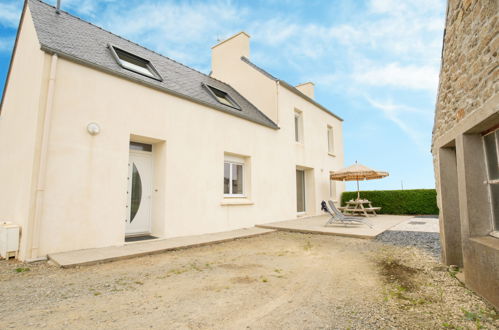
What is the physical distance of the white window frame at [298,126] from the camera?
484 inches

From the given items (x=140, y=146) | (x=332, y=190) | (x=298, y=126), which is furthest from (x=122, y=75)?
(x=332, y=190)

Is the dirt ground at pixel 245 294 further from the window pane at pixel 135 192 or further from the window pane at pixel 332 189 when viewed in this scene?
the window pane at pixel 332 189

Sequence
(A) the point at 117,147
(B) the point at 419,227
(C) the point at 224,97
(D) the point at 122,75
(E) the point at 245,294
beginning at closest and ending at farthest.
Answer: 1. (E) the point at 245,294
2. (A) the point at 117,147
3. (D) the point at 122,75
4. (B) the point at 419,227
5. (C) the point at 224,97

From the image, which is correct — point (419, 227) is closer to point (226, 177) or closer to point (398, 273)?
point (398, 273)

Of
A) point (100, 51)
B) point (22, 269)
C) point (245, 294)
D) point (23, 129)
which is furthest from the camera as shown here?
point (100, 51)

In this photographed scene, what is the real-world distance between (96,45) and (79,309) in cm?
674

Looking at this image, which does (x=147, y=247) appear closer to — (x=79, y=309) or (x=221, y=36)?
(x=79, y=309)

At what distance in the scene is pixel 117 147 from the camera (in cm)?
562

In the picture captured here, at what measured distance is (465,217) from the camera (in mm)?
3168

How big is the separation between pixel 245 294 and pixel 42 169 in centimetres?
437

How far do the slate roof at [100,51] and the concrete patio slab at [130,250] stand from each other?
390 cm

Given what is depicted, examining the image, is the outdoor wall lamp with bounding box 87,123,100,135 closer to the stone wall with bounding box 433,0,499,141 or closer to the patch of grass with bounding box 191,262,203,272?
the patch of grass with bounding box 191,262,203,272

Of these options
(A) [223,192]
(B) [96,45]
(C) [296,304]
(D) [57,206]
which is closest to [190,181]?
(A) [223,192]

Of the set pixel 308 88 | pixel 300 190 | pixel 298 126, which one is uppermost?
pixel 308 88
